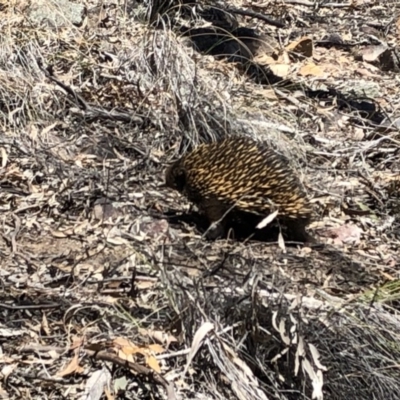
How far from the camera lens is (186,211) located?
5.84 metres

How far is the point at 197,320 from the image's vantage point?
403 centimetres

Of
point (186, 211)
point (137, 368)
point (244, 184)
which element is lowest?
point (186, 211)

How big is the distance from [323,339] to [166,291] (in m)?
0.73

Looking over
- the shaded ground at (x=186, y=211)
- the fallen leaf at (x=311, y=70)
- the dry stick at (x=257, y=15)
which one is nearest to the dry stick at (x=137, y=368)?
the shaded ground at (x=186, y=211)

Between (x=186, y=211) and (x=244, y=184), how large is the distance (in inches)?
20.4

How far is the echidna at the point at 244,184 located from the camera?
5.45 metres

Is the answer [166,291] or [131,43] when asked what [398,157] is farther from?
[166,291]

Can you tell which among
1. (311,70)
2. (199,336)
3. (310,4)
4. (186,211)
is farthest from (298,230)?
(310,4)

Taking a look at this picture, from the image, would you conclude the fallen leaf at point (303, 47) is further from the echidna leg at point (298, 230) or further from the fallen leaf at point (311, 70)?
the echidna leg at point (298, 230)

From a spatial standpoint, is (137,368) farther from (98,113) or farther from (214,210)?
(98,113)

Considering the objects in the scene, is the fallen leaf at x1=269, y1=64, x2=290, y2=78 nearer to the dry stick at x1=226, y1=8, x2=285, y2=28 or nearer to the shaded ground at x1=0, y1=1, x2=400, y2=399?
the shaded ground at x1=0, y1=1, x2=400, y2=399

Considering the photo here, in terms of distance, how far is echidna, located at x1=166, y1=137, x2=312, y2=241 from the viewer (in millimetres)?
5449

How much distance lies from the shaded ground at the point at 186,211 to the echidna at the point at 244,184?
0.61 feet

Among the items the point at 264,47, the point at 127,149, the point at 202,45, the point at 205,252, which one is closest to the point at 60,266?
the point at 205,252
